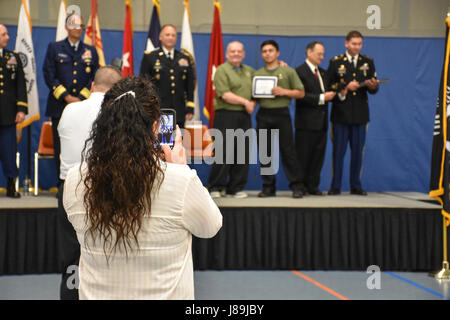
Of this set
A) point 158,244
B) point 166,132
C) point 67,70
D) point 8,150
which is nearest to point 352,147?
point 67,70

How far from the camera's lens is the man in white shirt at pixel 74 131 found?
276 centimetres

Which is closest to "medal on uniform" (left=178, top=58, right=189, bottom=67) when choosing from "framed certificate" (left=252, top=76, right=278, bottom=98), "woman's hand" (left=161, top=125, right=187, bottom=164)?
"framed certificate" (left=252, top=76, right=278, bottom=98)

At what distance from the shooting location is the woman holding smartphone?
1374 millimetres

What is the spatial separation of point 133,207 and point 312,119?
4401 millimetres

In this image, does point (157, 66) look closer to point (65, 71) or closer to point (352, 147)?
point (65, 71)

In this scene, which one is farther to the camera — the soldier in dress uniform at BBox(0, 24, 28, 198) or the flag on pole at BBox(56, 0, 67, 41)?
the flag on pole at BBox(56, 0, 67, 41)

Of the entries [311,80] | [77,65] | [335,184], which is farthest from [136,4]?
[335,184]

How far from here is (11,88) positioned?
5152mm

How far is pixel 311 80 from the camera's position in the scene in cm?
562

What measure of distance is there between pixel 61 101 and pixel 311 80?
7.88ft

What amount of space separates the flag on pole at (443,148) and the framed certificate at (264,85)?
153 centimetres

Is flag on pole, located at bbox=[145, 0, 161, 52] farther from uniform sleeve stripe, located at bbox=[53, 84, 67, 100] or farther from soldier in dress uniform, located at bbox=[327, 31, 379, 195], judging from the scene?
soldier in dress uniform, located at bbox=[327, 31, 379, 195]

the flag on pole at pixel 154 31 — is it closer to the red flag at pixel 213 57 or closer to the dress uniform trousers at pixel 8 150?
the red flag at pixel 213 57

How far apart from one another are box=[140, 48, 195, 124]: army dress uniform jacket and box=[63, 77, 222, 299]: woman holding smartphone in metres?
3.84
